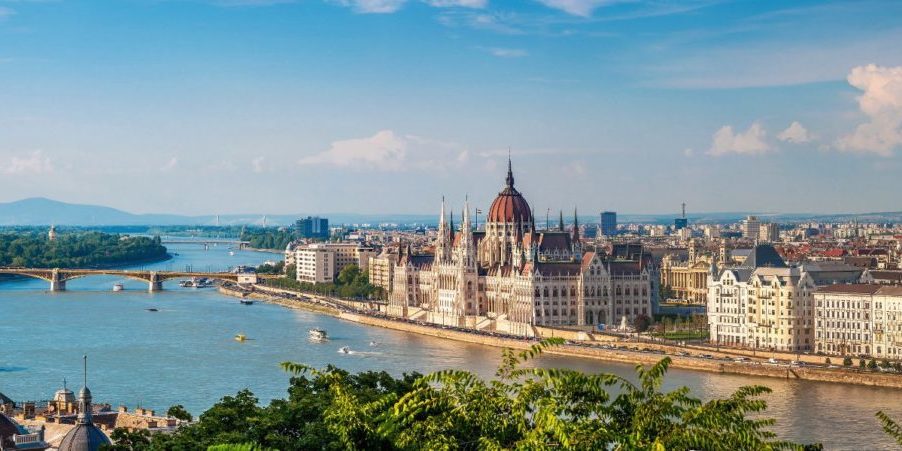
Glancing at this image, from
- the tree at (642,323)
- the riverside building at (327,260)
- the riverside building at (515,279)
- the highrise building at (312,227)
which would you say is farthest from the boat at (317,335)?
the highrise building at (312,227)

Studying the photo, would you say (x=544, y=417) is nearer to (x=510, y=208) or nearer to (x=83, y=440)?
(x=83, y=440)

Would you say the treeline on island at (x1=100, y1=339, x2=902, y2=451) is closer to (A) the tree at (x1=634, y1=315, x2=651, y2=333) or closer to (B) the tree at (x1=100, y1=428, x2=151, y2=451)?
(B) the tree at (x1=100, y1=428, x2=151, y2=451)

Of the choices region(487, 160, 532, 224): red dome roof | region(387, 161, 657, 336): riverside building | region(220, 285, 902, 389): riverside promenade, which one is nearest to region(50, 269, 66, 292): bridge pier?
region(220, 285, 902, 389): riverside promenade

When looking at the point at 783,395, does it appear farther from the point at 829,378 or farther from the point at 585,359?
the point at 585,359

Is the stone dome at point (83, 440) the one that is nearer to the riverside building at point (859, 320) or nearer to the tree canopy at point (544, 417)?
the tree canopy at point (544, 417)

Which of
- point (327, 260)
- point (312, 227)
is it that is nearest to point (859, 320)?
point (327, 260)

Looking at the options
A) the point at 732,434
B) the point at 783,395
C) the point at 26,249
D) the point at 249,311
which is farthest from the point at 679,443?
the point at 26,249
